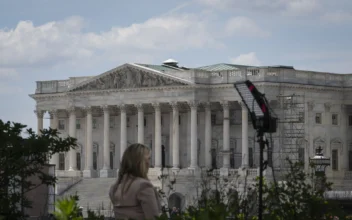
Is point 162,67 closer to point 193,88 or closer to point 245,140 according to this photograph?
point 193,88

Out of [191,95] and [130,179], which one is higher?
[191,95]

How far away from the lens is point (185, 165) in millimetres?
106375

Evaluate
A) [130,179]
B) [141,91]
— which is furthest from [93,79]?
[130,179]

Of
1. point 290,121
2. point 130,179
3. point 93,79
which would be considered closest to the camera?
point 130,179

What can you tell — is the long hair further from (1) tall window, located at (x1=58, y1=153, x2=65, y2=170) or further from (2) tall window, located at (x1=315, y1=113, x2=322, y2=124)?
(1) tall window, located at (x1=58, y1=153, x2=65, y2=170)

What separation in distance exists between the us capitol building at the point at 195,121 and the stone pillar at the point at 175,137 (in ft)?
0.27

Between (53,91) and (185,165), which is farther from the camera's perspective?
(53,91)

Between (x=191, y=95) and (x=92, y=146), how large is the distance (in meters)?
12.7

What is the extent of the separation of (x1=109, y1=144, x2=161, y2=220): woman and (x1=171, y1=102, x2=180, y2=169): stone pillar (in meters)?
84.8

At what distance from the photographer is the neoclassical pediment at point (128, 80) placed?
10500cm

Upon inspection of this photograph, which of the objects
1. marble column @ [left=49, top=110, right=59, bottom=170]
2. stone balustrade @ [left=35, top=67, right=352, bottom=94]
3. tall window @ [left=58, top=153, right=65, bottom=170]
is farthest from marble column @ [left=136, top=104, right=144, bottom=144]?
tall window @ [left=58, top=153, right=65, bottom=170]

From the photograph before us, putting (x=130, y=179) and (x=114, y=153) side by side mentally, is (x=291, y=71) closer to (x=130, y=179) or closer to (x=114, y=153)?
(x=114, y=153)

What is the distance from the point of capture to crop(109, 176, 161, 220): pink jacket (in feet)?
61.5

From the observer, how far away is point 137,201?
18922mm
